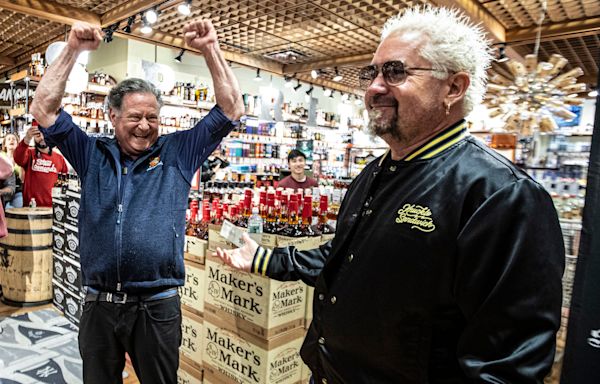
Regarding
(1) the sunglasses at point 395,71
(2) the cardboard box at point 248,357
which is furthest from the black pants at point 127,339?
(1) the sunglasses at point 395,71

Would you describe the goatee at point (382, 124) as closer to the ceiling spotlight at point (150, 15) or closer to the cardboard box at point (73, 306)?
the cardboard box at point (73, 306)

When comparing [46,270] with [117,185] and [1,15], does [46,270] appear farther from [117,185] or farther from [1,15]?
[1,15]

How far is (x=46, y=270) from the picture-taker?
423 cm

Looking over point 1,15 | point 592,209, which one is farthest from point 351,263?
point 1,15

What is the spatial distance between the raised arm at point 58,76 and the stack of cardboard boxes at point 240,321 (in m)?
1.15

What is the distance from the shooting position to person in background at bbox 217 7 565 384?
0.85 metres

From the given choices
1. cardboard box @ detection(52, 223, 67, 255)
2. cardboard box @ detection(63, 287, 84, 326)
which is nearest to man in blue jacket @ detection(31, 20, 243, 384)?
cardboard box @ detection(63, 287, 84, 326)

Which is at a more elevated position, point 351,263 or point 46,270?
point 351,263

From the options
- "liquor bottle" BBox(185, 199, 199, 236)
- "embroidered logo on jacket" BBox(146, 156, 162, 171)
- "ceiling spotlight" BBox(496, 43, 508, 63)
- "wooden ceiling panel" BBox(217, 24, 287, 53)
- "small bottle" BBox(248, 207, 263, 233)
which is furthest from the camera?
"wooden ceiling panel" BBox(217, 24, 287, 53)

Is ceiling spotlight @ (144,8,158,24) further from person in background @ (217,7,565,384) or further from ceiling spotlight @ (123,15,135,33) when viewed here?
person in background @ (217,7,565,384)

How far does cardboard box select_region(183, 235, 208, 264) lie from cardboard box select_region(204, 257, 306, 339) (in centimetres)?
11

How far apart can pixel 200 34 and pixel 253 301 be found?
153 centimetres

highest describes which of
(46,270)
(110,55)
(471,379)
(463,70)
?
(110,55)

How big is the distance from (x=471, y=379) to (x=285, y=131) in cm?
807
